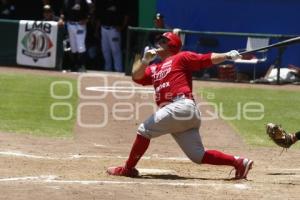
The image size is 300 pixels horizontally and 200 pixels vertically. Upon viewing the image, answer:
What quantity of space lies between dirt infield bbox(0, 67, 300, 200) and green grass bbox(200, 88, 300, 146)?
0.34m

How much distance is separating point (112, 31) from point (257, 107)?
7.42 m

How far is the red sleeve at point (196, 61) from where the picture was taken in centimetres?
784

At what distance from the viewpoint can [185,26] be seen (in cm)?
2159

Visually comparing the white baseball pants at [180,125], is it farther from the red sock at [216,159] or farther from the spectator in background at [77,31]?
the spectator in background at [77,31]

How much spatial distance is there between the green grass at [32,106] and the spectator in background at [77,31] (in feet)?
6.28

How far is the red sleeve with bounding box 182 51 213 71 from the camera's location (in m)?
7.84

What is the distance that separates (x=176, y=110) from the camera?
7852 mm

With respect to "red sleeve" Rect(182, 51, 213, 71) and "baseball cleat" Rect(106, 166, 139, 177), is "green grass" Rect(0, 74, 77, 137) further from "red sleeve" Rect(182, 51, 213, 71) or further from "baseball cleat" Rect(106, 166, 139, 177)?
"red sleeve" Rect(182, 51, 213, 71)

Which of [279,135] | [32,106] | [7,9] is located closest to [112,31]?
[7,9]

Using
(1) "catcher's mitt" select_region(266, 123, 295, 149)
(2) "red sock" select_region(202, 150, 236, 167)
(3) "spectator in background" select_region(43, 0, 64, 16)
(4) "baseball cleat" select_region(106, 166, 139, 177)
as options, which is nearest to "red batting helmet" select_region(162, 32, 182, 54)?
(2) "red sock" select_region(202, 150, 236, 167)

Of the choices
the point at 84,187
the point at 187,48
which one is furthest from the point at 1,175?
the point at 187,48

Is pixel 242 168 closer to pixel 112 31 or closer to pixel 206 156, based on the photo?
pixel 206 156

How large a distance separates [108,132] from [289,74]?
9277mm

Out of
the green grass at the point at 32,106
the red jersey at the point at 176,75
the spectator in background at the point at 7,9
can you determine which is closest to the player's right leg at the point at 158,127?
the red jersey at the point at 176,75
